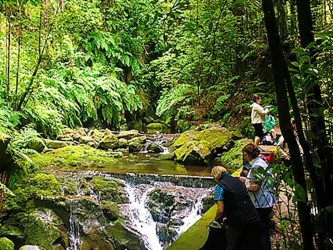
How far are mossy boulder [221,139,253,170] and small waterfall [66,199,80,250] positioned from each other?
4001 mm

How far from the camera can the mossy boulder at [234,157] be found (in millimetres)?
10148

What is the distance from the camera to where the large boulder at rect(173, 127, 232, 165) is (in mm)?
10955

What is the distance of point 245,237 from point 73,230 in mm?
4735

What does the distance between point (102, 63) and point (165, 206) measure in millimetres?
11866

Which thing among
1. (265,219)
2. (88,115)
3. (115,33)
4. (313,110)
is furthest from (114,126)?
(313,110)

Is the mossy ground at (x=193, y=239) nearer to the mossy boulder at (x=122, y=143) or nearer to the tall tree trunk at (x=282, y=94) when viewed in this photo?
the tall tree trunk at (x=282, y=94)

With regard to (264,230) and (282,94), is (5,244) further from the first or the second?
(282,94)

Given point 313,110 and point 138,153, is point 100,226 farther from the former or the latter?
point 313,110

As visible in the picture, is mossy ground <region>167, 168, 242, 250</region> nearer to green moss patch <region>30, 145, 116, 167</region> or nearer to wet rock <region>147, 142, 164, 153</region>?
green moss patch <region>30, 145, 116, 167</region>

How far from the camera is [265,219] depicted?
4.11 m

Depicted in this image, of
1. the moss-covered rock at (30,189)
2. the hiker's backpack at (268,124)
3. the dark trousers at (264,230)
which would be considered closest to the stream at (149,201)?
the moss-covered rock at (30,189)

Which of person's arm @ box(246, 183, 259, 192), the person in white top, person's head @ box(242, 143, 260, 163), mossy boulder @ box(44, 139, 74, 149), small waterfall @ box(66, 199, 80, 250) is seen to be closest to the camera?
person's arm @ box(246, 183, 259, 192)

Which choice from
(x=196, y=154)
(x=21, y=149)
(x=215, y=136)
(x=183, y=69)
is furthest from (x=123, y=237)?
(x=183, y=69)

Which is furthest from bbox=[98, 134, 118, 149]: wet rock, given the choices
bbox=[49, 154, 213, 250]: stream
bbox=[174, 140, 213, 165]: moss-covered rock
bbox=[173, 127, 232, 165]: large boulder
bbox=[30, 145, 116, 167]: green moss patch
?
bbox=[49, 154, 213, 250]: stream
